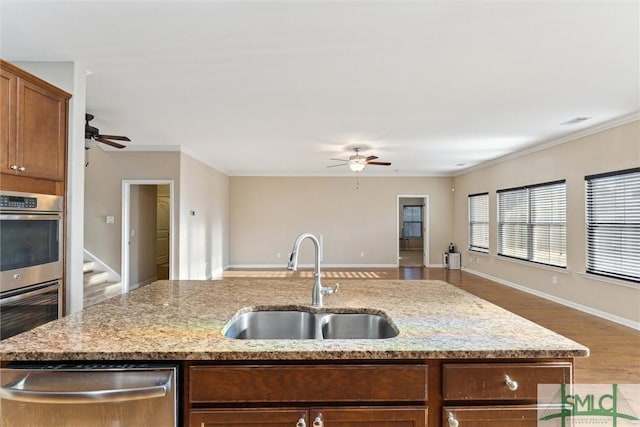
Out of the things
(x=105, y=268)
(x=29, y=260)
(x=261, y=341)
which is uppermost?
(x=29, y=260)

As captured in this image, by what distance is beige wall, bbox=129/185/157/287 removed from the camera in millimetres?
6395

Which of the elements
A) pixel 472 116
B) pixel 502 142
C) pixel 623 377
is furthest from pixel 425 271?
pixel 623 377

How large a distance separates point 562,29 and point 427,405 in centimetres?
253

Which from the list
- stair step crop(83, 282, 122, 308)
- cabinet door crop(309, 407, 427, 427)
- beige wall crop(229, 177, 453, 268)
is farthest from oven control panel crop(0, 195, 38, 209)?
beige wall crop(229, 177, 453, 268)

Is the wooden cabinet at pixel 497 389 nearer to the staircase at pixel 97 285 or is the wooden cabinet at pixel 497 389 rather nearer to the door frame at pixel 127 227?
the staircase at pixel 97 285

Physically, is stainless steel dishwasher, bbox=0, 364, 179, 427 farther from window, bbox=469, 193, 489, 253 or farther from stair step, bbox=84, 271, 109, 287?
window, bbox=469, 193, 489, 253

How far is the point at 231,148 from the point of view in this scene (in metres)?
6.32

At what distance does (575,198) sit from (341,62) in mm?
4443

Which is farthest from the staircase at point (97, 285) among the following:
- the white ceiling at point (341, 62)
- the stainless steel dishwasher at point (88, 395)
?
the stainless steel dishwasher at point (88, 395)

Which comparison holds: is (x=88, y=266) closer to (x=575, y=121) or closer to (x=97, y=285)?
(x=97, y=285)

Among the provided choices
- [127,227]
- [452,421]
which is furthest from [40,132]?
[127,227]

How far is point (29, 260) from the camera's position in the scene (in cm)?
227

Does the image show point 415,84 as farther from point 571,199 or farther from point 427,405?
point 571,199

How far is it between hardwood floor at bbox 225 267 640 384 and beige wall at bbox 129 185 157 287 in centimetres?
212
